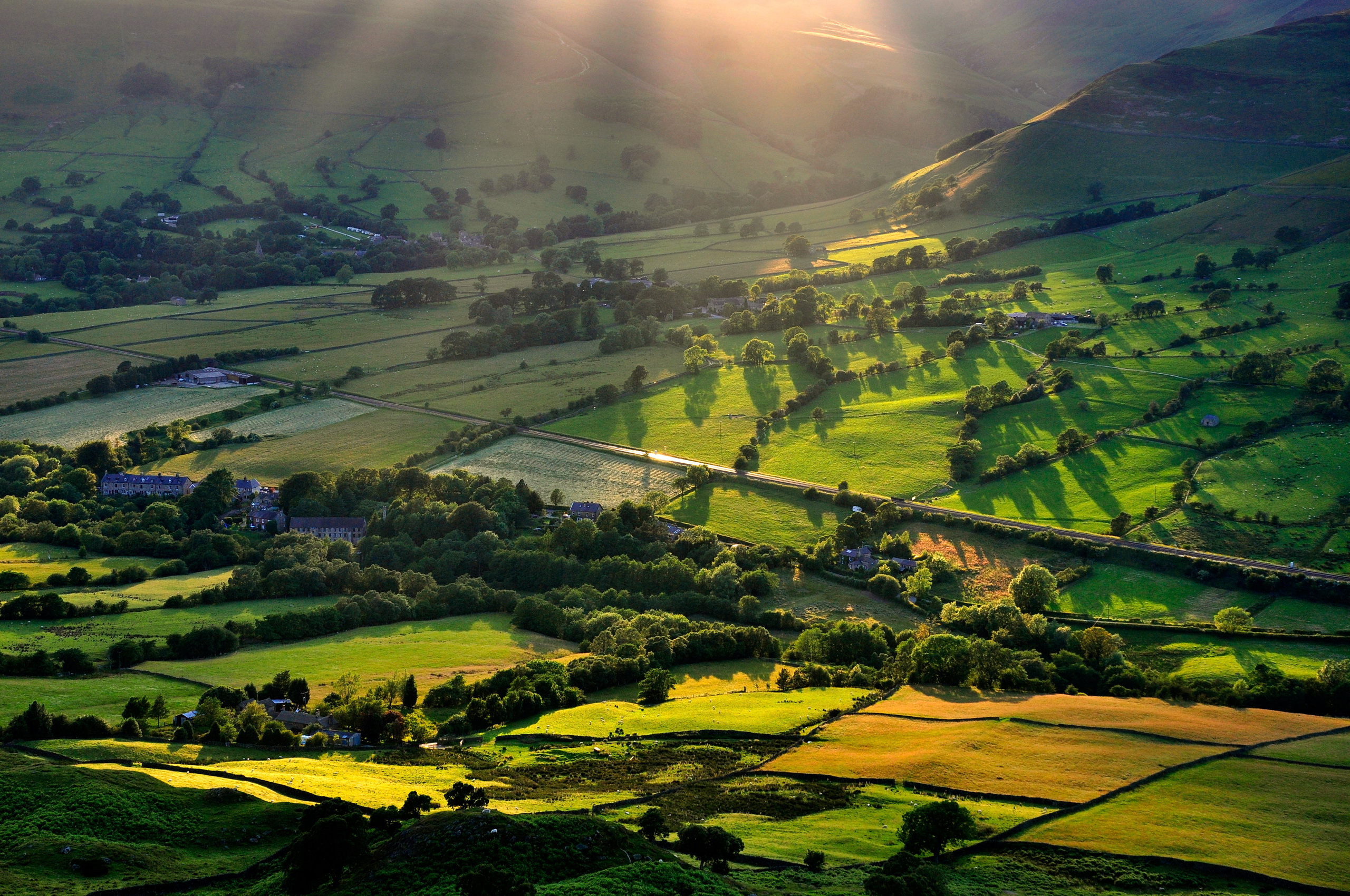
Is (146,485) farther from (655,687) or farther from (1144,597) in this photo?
(1144,597)

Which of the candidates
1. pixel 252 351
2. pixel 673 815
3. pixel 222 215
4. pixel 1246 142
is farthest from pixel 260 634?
pixel 1246 142

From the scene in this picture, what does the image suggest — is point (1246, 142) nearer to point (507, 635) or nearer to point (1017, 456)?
point (1017, 456)

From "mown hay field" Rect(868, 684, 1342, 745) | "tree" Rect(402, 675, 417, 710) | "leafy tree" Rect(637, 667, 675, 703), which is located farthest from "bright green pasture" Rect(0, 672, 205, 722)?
"mown hay field" Rect(868, 684, 1342, 745)

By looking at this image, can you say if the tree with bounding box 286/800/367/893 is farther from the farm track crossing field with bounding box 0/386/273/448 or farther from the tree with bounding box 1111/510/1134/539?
the farm track crossing field with bounding box 0/386/273/448

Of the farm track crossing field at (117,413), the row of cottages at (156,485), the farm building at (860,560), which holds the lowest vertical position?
the farm building at (860,560)

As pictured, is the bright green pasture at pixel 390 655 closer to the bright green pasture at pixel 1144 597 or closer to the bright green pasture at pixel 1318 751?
the bright green pasture at pixel 1144 597

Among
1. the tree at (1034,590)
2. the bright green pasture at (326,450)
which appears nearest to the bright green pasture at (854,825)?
the tree at (1034,590)

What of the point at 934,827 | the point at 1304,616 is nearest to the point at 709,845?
the point at 934,827
